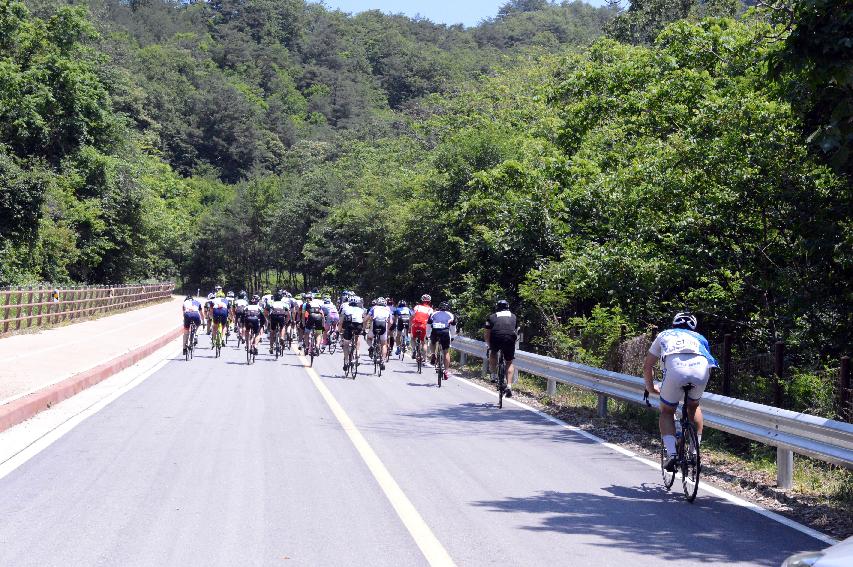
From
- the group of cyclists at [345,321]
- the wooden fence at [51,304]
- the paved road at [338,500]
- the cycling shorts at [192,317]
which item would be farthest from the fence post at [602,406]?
the wooden fence at [51,304]

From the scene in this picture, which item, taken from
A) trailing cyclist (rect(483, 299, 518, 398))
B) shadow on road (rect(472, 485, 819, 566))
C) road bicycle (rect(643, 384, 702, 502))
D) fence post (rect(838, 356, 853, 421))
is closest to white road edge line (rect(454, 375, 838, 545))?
shadow on road (rect(472, 485, 819, 566))

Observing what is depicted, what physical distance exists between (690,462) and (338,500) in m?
3.32

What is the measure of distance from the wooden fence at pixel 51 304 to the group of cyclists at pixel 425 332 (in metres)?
6.96

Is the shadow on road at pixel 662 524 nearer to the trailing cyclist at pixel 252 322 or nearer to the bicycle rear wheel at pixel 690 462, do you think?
Answer: the bicycle rear wheel at pixel 690 462

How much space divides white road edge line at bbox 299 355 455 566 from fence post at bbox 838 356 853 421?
17.3ft

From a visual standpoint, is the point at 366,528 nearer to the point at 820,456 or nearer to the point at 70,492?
the point at 70,492

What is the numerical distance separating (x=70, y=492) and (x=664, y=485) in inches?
220

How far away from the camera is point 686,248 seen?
725 inches

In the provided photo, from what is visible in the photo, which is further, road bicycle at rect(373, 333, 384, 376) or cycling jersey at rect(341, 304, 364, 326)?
road bicycle at rect(373, 333, 384, 376)

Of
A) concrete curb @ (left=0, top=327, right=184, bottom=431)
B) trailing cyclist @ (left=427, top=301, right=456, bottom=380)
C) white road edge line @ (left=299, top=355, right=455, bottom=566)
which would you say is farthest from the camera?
trailing cyclist @ (left=427, top=301, right=456, bottom=380)

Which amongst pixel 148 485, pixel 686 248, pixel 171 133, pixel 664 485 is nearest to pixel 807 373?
pixel 664 485

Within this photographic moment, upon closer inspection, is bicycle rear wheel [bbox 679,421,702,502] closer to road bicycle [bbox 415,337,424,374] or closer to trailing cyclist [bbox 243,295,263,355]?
road bicycle [bbox 415,337,424,374]

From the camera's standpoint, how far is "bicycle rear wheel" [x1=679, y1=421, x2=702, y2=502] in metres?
8.98

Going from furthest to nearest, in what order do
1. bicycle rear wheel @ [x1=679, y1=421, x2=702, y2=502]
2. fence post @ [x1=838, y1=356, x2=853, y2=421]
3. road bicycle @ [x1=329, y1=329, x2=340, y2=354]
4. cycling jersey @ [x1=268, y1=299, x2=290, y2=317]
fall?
road bicycle @ [x1=329, y1=329, x2=340, y2=354], cycling jersey @ [x1=268, y1=299, x2=290, y2=317], fence post @ [x1=838, y1=356, x2=853, y2=421], bicycle rear wheel @ [x1=679, y1=421, x2=702, y2=502]
